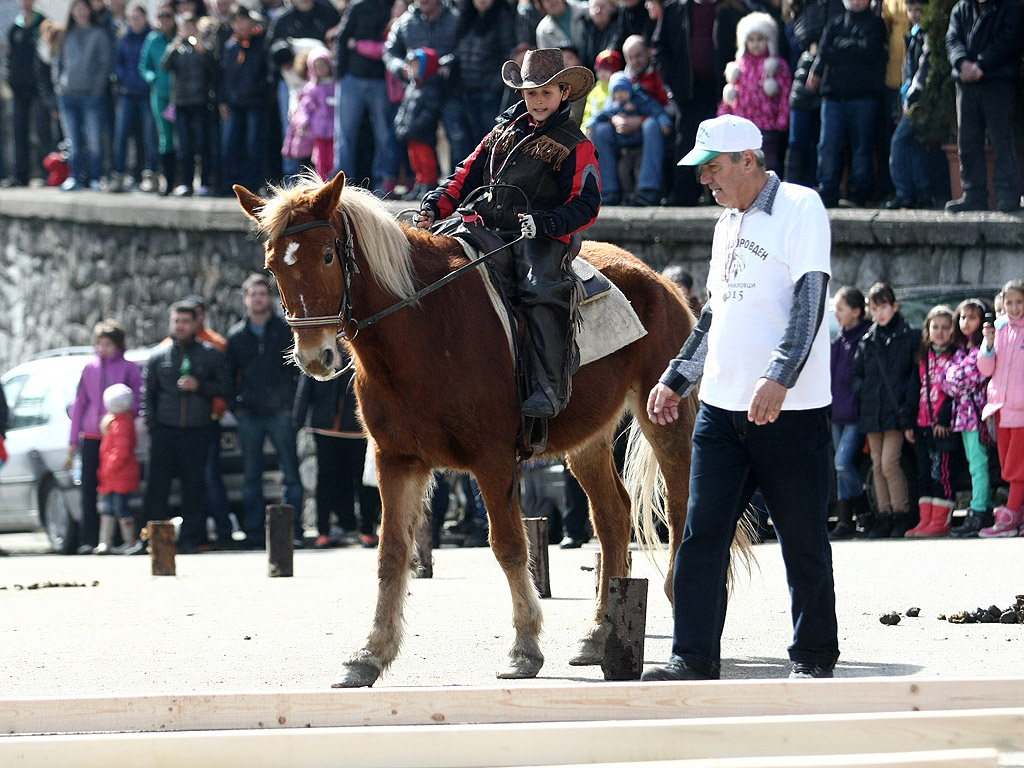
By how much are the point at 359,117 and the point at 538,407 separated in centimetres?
1167

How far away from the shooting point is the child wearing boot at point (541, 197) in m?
7.97

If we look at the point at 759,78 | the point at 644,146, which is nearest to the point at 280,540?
the point at 644,146

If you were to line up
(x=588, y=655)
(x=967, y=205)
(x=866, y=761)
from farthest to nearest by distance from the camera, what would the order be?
1. (x=967, y=205)
2. (x=588, y=655)
3. (x=866, y=761)

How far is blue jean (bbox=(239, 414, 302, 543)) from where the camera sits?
1627 cm

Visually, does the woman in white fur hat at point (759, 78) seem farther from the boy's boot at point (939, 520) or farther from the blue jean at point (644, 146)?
the boy's boot at point (939, 520)

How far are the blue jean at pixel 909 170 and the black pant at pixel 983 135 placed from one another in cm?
67

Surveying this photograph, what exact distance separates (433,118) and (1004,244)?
623cm

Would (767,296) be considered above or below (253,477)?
above

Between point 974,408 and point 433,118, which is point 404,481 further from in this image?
point 433,118

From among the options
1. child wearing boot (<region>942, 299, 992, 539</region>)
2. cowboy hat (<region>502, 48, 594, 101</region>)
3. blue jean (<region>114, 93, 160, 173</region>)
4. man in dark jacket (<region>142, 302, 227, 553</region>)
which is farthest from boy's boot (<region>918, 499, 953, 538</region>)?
blue jean (<region>114, 93, 160, 173</region>)

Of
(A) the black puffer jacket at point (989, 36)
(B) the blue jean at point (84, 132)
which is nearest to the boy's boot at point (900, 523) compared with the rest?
(A) the black puffer jacket at point (989, 36)

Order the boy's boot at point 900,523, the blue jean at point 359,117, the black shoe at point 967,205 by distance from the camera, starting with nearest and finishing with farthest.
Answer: the boy's boot at point 900,523 < the black shoe at point 967,205 < the blue jean at point 359,117

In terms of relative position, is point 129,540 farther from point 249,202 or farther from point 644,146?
point 249,202

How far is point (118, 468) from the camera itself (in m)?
16.2
